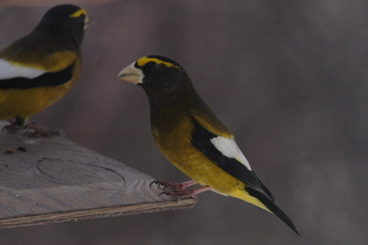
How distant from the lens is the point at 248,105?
16.1ft

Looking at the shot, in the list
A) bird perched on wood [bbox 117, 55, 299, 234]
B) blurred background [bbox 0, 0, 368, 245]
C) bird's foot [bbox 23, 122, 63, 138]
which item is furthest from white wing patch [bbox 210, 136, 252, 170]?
blurred background [bbox 0, 0, 368, 245]

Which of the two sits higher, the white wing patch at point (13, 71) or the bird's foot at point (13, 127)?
the white wing patch at point (13, 71)

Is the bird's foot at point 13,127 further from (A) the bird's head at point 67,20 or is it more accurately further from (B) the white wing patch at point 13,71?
(A) the bird's head at point 67,20

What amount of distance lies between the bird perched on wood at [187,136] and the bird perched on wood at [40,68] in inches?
52.8

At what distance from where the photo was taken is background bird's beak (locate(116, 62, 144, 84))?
109 inches

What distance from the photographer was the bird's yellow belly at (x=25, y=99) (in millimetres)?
3883

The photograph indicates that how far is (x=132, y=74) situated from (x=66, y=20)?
2.02 meters

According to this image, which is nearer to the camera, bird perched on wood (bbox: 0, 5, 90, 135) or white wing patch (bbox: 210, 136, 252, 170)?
white wing patch (bbox: 210, 136, 252, 170)

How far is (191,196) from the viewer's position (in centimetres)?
296

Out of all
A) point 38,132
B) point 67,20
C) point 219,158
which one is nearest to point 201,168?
point 219,158

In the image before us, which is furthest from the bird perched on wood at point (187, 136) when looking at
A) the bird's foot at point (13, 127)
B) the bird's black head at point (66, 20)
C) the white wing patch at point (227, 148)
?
the bird's black head at point (66, 20)

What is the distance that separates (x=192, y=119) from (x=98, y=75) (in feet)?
7.42

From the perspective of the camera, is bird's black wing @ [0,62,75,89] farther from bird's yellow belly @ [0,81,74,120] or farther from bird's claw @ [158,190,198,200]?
bird's claw @ [158,190,198,200]

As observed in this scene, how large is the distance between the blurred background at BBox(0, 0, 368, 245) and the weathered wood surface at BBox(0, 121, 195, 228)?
1350 mm
